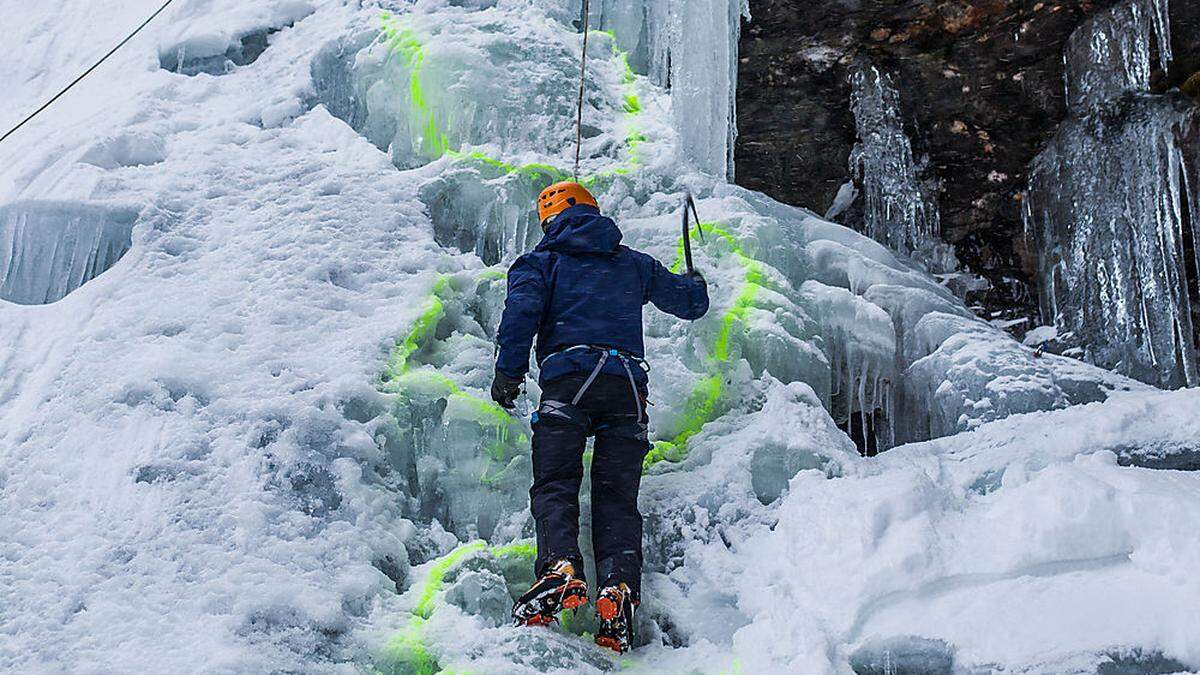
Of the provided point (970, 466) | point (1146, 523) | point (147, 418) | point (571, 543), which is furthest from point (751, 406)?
point (147, 418)

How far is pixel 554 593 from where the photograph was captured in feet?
10.8

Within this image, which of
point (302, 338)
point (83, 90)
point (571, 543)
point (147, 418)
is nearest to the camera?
point (571, 543)

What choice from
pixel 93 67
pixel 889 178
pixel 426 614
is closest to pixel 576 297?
pixel 426 614

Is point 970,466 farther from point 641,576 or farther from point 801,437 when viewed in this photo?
point 641,576

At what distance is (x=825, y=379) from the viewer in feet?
16.2

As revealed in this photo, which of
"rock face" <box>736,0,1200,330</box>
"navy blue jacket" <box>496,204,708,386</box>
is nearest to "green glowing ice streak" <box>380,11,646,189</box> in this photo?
"rock face" <box>736,0,1200,330</box>

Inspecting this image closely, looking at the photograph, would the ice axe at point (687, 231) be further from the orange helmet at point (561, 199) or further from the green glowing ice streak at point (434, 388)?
the green glowing ice streak at point (434, 388)

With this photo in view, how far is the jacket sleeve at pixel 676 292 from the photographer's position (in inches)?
169

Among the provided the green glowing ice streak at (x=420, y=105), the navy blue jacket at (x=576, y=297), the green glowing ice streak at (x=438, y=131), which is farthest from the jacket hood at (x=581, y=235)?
the green glowing ice streak at (x=420, y=105)

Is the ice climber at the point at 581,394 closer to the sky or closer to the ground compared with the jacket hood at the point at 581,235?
closer to the ground

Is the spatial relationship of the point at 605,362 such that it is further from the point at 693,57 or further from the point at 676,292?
the point at 693,57

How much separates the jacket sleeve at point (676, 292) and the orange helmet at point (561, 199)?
0.39 meters

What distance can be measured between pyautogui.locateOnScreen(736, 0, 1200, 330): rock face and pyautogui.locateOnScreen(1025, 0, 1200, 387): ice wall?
170 mm

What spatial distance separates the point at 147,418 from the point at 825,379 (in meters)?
2.96
